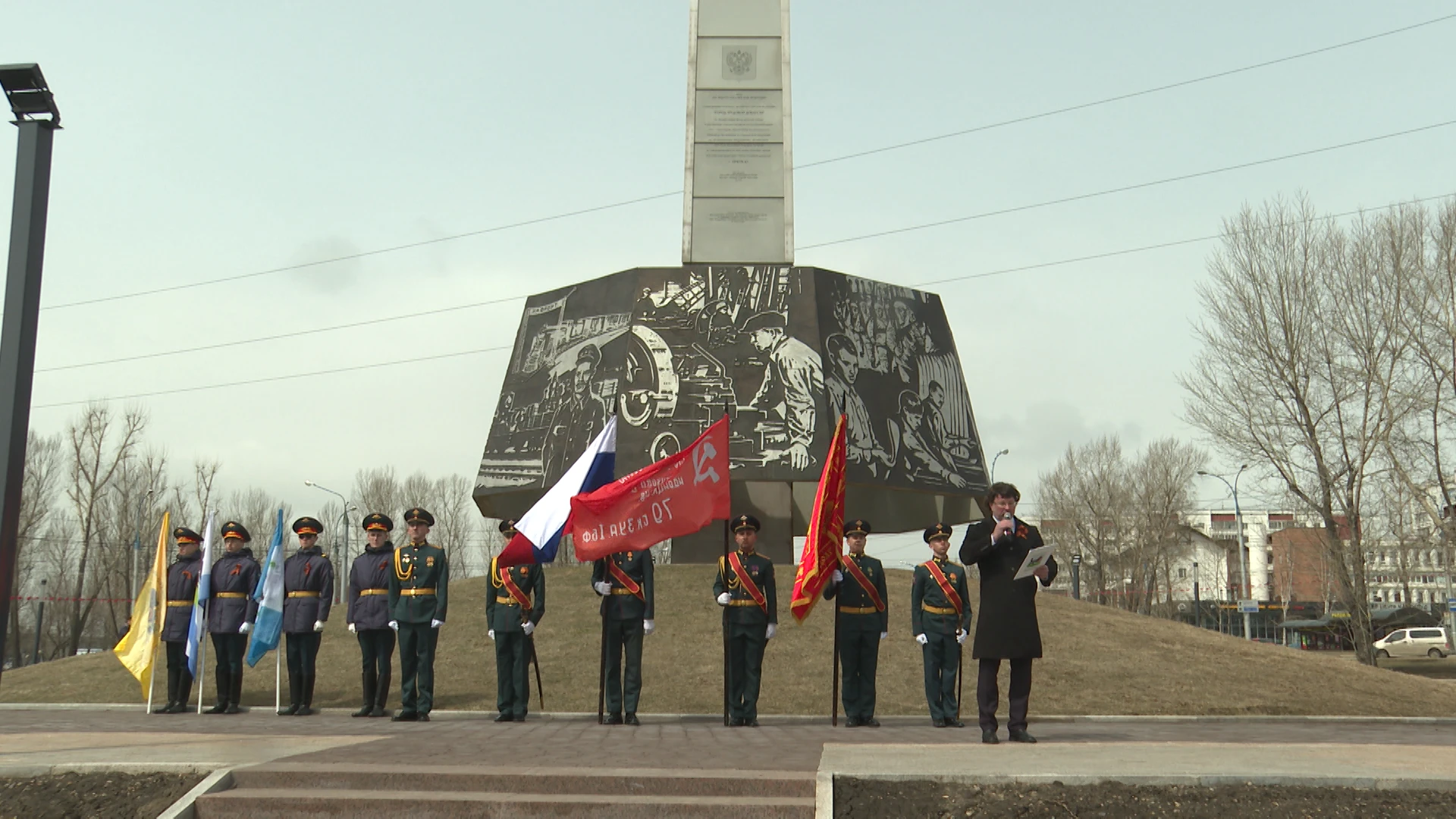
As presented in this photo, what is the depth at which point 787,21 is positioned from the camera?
2320 centimetres

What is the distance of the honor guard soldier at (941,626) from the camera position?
11.4 meters

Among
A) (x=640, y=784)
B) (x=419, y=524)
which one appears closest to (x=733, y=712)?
(x=419, y=524)

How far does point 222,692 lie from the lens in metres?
13.0

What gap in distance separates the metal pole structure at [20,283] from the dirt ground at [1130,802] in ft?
18.2

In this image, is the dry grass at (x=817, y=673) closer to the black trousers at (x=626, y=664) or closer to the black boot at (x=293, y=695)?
the black boot at (x=293, y=695)

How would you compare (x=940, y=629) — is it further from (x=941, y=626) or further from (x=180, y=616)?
(x=180, y=616)

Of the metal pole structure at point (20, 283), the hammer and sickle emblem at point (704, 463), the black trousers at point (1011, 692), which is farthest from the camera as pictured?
the hammer and sickle emblem at point (704, 463)

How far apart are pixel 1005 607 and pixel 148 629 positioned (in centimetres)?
951

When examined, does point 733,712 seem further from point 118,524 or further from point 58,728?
point 118,524

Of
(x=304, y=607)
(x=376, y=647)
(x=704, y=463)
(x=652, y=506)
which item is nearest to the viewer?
(x=652, y=506)

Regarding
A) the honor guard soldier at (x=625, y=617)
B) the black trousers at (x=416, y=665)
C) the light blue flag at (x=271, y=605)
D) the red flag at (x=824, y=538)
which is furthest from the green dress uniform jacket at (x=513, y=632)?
the red flag at (x=824, y=538)

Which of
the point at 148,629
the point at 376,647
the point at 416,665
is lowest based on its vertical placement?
the point at 416,665

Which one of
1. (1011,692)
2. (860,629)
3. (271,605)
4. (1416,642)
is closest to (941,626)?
(860,629)

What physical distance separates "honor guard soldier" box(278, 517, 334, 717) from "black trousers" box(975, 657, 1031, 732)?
719 centimetres
